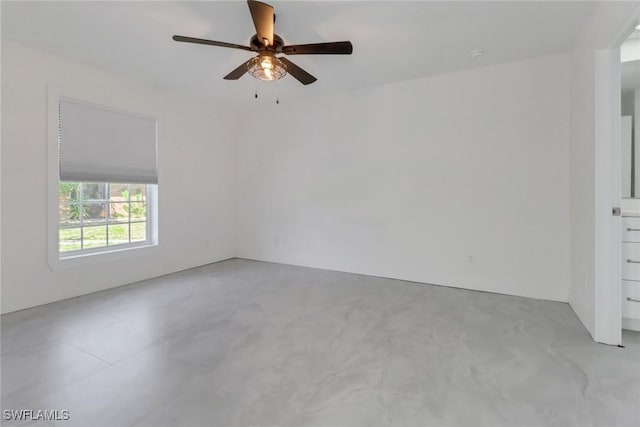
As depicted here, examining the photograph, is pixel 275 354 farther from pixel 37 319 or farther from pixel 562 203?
pixel 562 203

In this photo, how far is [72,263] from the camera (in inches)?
133

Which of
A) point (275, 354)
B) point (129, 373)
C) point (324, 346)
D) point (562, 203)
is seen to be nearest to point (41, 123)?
point (129, 373)

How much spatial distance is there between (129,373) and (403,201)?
3.44 metres

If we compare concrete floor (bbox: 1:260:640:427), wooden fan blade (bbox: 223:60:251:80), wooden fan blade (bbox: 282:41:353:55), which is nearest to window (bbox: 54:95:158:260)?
concrete floor (bbox: 1:260:640:427)

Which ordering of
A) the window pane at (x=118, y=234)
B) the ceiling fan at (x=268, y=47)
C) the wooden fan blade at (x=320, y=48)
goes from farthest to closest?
the window pane at (x=118, y=234) → the wooden fan blade at (x=320, y=48) → the ceiling fan at (x=268, y=47)

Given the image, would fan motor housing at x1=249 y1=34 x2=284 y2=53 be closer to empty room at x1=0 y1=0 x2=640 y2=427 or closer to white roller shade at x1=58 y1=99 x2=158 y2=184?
empty room at x1=0 y1=0 x2=640 y2=427

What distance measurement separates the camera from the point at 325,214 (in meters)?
4.64

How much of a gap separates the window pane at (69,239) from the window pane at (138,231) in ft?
2.17

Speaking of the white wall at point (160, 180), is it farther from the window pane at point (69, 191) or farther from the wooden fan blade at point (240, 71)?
the wooden fan blade at point (240, 71)

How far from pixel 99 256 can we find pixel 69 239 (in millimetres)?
365

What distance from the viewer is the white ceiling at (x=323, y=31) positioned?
2379 millimetres

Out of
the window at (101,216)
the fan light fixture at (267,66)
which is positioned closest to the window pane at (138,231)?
the window at (101,216)

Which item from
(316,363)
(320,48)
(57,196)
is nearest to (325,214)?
(320,48)

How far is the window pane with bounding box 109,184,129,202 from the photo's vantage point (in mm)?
3939
